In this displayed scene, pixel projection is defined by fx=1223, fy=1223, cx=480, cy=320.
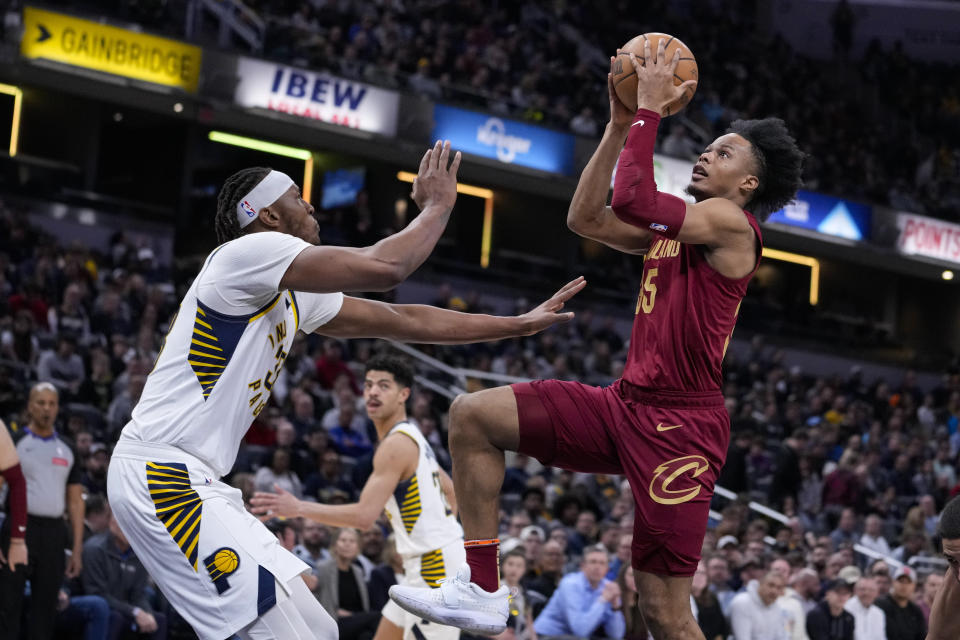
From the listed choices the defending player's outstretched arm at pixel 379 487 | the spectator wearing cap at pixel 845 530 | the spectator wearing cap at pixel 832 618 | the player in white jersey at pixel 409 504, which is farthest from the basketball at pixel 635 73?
the spectator wearing cap at pixel 845 530

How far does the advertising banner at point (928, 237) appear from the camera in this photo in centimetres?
2805

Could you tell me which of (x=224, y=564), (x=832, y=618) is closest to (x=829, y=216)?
(x=832, y=618)

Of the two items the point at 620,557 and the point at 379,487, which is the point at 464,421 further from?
the point at 620,557

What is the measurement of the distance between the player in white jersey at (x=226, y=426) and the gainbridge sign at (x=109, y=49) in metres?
16.3

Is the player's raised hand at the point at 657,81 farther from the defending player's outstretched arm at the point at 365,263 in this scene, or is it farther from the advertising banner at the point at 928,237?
the advertising banner at the point at 928,237

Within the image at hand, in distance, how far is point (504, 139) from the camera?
78.1ft

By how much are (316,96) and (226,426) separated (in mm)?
17835

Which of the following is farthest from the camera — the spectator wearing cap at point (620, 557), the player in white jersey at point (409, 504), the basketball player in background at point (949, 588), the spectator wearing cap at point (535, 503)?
the spectator wearing cap at point (535, 503)

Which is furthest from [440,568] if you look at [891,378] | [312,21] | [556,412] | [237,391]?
[891,378]

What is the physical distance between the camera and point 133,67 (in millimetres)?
19984

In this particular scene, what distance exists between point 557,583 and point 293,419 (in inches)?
Result: 181

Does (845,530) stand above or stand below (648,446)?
below

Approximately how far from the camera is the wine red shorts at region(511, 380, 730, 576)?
15.8 feet

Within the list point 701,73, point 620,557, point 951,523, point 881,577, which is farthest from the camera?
point 701,73
